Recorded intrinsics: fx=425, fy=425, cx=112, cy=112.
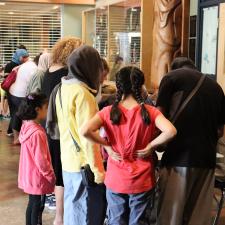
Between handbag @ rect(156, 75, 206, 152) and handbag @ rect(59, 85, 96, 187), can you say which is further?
handbag @ rect(156, 75, 206, 152)

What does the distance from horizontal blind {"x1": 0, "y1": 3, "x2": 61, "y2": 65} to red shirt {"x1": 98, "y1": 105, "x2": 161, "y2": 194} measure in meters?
7.28

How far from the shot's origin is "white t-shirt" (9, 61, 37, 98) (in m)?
5.65

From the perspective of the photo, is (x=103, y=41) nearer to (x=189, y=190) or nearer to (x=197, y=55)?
(x=197, y=55)

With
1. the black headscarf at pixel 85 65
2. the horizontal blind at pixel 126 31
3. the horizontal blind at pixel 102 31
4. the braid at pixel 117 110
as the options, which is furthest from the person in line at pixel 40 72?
the horizontal blind at pixel 102 31

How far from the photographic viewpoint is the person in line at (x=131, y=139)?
216cm

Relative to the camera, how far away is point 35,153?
9.14ft

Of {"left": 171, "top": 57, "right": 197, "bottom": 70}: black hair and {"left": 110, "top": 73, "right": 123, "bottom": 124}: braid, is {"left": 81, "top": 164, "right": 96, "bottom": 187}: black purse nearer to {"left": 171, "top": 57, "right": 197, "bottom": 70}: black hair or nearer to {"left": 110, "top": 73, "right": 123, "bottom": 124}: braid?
{"left": 110, "top": 73, "right": 123, "bottom": 124}: braid

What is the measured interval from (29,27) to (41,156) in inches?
277

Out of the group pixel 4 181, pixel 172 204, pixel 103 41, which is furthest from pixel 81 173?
pixel 103 41

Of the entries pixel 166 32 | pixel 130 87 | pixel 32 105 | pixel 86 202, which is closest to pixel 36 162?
pixel 32 105

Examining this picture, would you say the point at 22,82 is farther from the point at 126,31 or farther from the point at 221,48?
the point at 221,48

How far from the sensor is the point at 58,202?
3.11m

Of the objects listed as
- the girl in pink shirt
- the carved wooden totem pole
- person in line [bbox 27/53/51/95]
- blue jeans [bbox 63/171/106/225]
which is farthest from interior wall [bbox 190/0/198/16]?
blue jeans [bbox 63/171/106/225]

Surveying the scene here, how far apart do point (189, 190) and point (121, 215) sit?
579 mm
